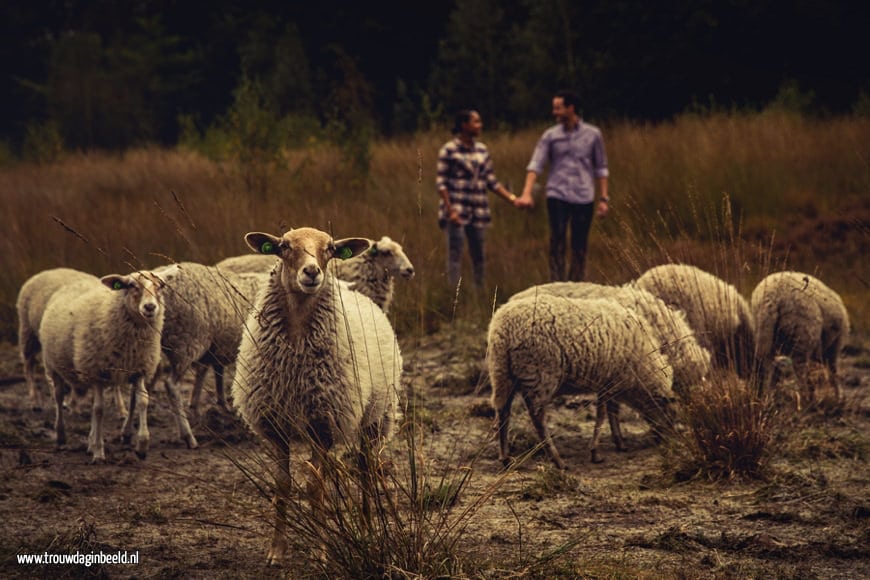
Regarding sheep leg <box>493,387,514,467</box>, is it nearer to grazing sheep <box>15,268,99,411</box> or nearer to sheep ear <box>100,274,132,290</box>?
sheep ear <box>100,274,132,290</box>

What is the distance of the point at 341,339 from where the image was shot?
518 cm

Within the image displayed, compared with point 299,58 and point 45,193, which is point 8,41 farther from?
point 45,193

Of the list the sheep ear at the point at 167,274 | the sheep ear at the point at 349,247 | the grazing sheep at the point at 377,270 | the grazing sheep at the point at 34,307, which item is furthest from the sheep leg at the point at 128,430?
the sheep ear at the point at 349,247

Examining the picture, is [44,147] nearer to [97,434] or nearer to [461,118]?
[461,118]

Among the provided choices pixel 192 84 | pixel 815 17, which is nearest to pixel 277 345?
pixel 815 17

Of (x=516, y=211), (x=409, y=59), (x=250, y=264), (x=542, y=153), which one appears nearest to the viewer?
(x=250, y=264)

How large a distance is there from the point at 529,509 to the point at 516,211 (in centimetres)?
823

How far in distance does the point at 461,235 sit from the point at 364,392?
5.79 meters

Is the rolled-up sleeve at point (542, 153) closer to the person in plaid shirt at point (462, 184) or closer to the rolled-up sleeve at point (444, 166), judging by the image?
the person in plaid shirt at point (462, 184)

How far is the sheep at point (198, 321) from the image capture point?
295 inches

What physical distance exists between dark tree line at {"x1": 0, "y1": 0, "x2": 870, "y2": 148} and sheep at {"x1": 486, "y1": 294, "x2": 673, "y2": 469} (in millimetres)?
9215

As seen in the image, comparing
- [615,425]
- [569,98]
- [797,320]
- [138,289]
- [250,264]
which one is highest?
[569,98]

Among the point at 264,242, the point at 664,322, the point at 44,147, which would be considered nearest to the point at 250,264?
the point at 664,322

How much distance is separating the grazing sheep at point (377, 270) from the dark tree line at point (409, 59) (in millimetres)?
6978
